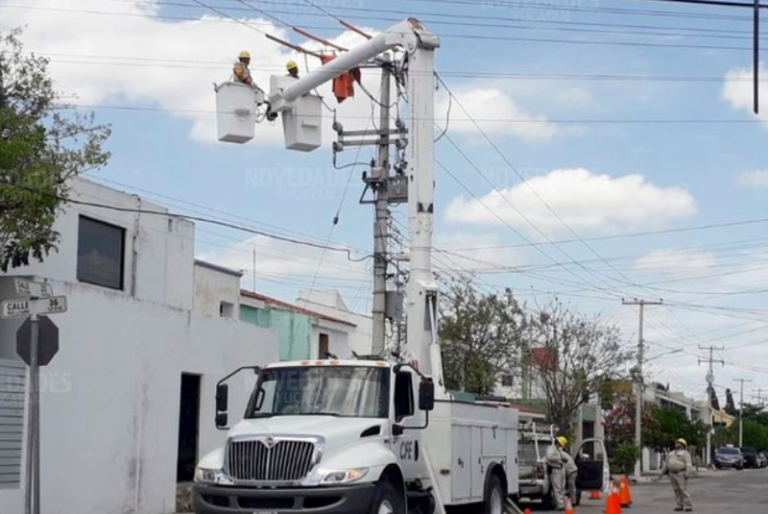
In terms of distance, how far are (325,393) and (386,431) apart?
1.00 metres

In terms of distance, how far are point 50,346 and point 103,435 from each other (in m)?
5.97

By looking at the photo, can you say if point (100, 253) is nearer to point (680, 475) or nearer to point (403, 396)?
point (403, 396)

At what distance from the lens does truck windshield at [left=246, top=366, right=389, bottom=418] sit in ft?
51.9

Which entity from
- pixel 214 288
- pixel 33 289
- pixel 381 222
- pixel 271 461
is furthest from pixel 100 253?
pixel 271 461

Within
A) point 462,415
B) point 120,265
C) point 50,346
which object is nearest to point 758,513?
point 462,415

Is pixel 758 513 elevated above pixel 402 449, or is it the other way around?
pixel 402 449

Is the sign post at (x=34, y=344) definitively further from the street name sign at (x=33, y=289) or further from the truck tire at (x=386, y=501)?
the truck tire at (x=386, y=501)

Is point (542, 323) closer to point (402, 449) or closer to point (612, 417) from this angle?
point (612, 417)

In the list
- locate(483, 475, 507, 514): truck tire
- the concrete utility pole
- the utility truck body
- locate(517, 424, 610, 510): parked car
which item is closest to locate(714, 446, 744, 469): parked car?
locate(517, 424, 610, 510): parked car

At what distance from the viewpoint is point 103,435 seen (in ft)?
67.3

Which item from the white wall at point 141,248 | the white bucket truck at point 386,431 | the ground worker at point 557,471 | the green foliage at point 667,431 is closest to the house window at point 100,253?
the white wall at point 141,248

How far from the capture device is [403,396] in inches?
645

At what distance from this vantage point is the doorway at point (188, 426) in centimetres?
2403

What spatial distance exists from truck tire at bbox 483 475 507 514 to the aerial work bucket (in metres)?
7.85
